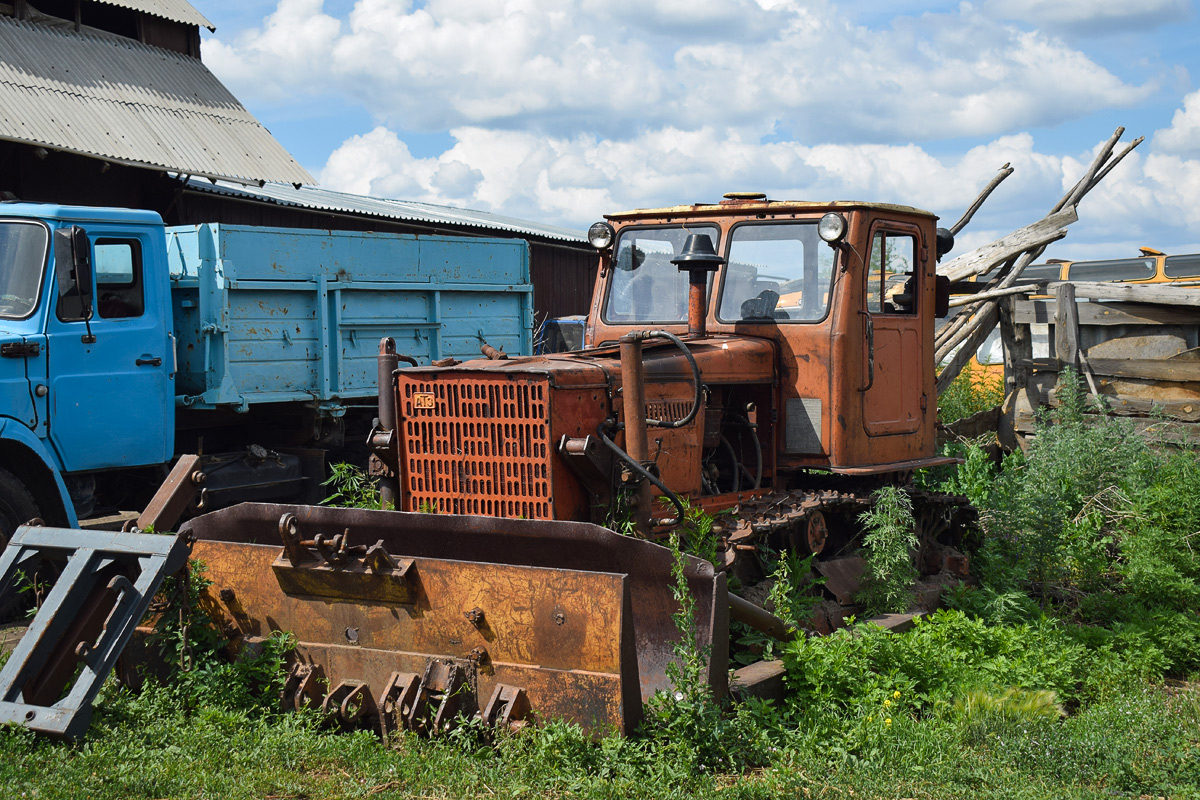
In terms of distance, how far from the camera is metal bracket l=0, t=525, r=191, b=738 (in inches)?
175

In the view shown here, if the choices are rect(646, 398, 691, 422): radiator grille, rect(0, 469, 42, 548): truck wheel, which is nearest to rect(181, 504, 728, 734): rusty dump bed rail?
rect(646, 398, 691, 422): radiator grille

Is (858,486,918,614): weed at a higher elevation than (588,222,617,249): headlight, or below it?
below

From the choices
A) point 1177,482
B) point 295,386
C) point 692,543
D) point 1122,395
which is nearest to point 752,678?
point 692,543

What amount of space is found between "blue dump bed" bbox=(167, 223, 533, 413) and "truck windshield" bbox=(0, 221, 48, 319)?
1.42 m

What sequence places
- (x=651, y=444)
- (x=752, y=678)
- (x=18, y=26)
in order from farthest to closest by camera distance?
(x=18, y=26) → (x=651, y=444) → (x=752, y=678)

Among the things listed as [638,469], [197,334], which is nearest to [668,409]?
[638,469]

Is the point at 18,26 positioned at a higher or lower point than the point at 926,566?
higher

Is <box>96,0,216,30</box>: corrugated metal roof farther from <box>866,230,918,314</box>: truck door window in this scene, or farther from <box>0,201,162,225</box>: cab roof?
<box>866,230,918,314</box>: truck door window

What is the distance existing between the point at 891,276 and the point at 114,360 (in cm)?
578

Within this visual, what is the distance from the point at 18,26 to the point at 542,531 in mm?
12975

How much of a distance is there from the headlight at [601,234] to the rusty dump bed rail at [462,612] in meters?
2.83

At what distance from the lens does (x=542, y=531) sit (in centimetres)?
473

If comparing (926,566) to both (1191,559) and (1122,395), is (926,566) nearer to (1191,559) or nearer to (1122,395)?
(1191,559)

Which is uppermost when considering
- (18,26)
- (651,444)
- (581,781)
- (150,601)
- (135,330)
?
(18,26)
